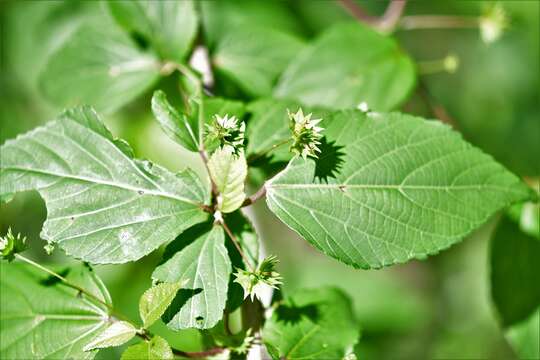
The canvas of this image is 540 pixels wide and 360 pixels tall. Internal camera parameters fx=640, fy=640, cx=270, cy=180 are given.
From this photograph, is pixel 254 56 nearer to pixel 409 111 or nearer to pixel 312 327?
pixel 312 327

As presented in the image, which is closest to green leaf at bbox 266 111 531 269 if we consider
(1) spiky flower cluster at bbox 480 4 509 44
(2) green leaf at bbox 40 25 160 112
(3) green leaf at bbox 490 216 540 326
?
(3) green leaf at bbox 490 216 540 326

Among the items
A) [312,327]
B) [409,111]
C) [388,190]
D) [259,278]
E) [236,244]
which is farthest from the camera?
[409,111]

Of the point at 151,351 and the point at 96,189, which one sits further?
the point at 96,189

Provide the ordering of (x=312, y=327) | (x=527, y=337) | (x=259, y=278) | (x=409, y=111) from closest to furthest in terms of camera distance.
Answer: (x=259, y=278) → (x=312, y=327) → (x=527, y=337) → (x=409, y=111)

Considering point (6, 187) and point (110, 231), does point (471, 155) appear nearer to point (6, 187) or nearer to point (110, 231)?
point (110, 231)

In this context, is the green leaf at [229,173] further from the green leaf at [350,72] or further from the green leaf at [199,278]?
Answer: the green leaf at [350,72]

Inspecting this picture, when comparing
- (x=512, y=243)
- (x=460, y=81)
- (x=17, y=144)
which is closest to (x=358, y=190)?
(x=17, y=144)

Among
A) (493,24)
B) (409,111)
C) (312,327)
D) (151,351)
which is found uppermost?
(409,111)

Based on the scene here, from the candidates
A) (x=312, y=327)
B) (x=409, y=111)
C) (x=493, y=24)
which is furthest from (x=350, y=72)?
(x=409, y=111)
